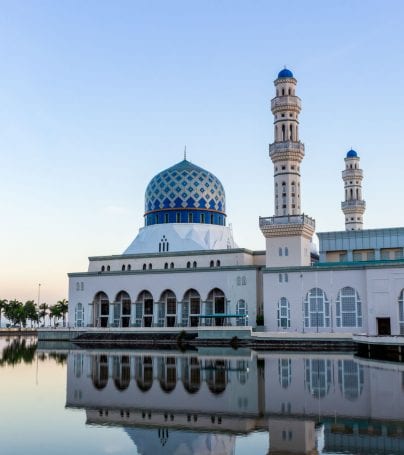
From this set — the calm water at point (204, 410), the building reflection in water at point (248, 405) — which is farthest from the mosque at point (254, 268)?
the calm water at point (204, 410)

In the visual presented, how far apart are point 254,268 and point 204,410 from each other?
92.8 ft

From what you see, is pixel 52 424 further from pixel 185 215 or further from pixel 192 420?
pixel 185 215

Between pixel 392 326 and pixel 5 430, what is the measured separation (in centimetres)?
2718

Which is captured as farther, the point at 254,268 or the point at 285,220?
the point at 254,268

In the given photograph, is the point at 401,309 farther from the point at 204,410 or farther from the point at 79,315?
the point at 204,410

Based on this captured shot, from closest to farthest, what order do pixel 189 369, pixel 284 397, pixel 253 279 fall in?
1. pixel 284 397
2. pixel 189 369
3. pixel 253 279

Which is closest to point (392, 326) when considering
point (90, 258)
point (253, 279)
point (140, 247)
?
point (253, 279)

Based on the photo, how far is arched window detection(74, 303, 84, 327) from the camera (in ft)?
152

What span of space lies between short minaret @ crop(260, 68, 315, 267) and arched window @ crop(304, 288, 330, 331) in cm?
233

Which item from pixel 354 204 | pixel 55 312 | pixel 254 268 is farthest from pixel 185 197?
pixel 55 312

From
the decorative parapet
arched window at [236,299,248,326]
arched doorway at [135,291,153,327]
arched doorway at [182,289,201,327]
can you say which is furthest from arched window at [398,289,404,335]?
arched doorway at [135,291,153,327]

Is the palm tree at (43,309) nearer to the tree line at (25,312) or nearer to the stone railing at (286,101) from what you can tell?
the tree line at (25,312)

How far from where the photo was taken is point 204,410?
12.4 m

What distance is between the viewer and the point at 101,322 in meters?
46.8
